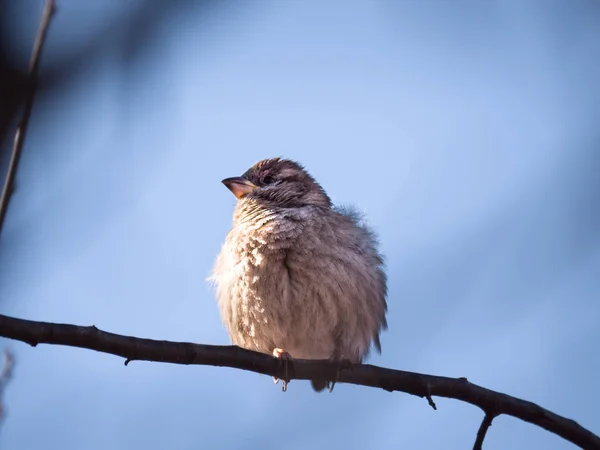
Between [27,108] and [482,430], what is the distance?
11.2 feet

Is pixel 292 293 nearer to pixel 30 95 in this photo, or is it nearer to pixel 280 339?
pixel 280 339

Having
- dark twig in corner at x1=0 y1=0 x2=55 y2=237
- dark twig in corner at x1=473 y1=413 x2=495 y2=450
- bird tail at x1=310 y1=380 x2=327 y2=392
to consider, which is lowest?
dark twig in corner at x1=473 y1=413 x2=495 y2=450

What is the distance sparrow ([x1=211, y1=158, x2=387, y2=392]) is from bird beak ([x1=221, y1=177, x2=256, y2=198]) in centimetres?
61

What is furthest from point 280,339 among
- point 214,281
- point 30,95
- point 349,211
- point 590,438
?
point 30,95

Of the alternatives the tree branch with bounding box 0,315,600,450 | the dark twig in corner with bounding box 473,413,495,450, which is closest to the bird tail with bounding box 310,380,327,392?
the tree branch with bounding box 0,315,600,450

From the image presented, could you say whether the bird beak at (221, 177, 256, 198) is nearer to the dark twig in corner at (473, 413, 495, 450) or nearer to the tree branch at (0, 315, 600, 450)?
→ the tree branch at (0, 315, 600, 450)

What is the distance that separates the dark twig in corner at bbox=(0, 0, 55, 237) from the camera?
6.24 ft

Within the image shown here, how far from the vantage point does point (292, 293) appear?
5.88 meters

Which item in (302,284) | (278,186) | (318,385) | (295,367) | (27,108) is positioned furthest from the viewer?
(278,186)

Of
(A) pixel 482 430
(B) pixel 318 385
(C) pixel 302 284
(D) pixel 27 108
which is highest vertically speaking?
(C) pixel 302 284

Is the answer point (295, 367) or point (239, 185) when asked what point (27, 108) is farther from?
point (239, 185)

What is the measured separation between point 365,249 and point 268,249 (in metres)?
0.88

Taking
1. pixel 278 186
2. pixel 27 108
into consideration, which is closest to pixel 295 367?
pixel 278 186

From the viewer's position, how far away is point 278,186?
7.19 metres
